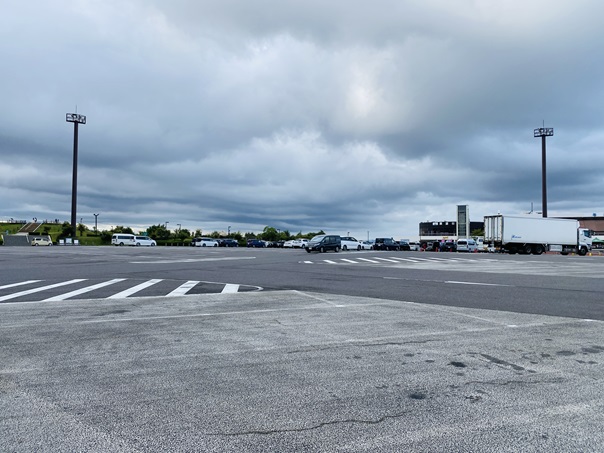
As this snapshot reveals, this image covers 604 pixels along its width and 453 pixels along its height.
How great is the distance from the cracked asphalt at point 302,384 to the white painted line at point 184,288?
406 centimetres

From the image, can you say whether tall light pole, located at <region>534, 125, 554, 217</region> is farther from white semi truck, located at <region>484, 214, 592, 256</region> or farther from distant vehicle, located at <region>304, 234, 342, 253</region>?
distant vehicle, located at <region>304, 234, 342, 253</region>

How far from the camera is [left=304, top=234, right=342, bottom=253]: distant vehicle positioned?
170 ft

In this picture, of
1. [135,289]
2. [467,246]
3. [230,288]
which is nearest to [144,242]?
[467,246]

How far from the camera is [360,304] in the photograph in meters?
10.6

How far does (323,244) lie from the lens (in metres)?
52.5

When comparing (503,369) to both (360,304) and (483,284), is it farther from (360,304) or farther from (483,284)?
(483,284)

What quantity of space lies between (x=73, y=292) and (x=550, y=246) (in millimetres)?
50748

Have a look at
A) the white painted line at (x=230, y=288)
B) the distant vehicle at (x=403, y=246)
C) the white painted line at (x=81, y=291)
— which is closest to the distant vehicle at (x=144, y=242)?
the distant vehicle at (x=403, y=246)

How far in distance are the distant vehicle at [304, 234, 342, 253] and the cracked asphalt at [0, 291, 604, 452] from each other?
43105 mm

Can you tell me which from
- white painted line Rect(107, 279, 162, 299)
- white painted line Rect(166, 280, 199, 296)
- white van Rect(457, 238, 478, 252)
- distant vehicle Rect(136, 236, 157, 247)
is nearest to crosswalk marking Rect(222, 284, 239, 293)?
white painted line Rect(166, 280, 199, 296)

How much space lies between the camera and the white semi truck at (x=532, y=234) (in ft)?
159

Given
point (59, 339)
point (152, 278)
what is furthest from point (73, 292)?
point (59, 339)

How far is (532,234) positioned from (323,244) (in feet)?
74.8

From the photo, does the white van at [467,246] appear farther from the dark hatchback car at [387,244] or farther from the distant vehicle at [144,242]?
the distant vehicle at [144,242]
